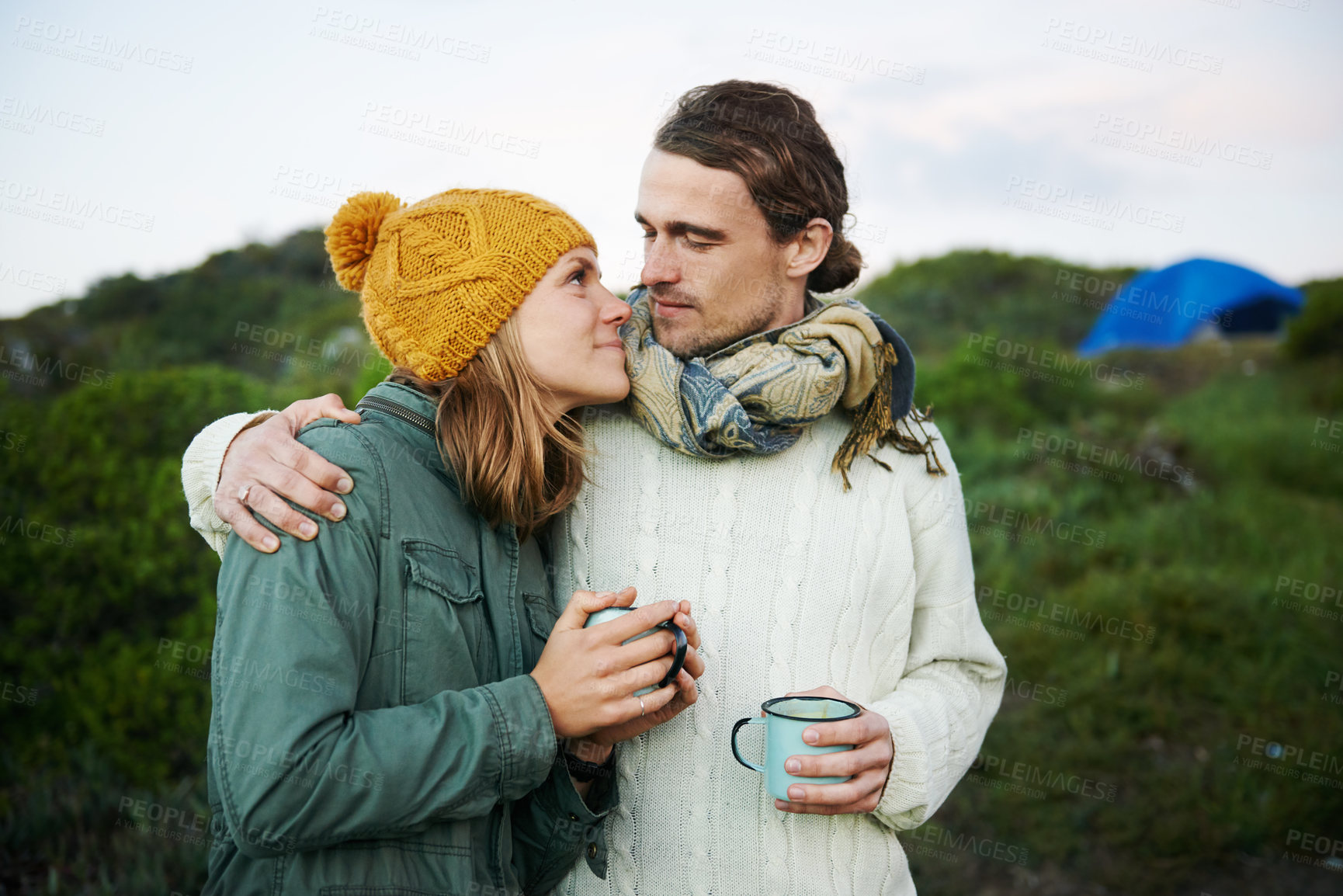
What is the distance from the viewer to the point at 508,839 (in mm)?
1761

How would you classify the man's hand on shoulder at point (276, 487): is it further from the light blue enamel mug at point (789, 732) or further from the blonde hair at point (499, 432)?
the light blue enamel mug at point (789, 732)

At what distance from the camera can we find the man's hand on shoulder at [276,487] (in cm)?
149

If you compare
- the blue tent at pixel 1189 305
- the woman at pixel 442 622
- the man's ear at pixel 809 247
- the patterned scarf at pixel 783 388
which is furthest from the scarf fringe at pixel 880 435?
the blue tent at pixel 1189 305

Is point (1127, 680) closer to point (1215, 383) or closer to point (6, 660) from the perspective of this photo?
point (6, 660)

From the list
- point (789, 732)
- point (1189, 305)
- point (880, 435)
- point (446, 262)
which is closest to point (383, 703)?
point (789, 732)

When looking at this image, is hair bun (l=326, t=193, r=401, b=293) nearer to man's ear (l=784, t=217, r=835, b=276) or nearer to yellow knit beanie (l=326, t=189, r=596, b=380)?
yellow knit beanie (l=326, t=189, r=596, b=380)

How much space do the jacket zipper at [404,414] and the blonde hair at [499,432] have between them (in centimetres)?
3

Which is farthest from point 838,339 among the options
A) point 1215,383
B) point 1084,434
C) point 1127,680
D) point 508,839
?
point 1215,383

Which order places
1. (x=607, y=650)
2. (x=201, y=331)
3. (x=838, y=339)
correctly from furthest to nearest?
(x=201, y=331)
(x=838, y=339)
(x=607, y=650)

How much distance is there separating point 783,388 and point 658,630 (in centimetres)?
68

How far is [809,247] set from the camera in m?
2.54

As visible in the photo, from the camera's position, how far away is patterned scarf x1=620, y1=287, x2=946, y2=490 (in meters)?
2.09

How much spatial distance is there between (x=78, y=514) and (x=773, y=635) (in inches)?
139

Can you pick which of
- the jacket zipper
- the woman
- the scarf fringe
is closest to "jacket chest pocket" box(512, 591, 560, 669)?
the woman
